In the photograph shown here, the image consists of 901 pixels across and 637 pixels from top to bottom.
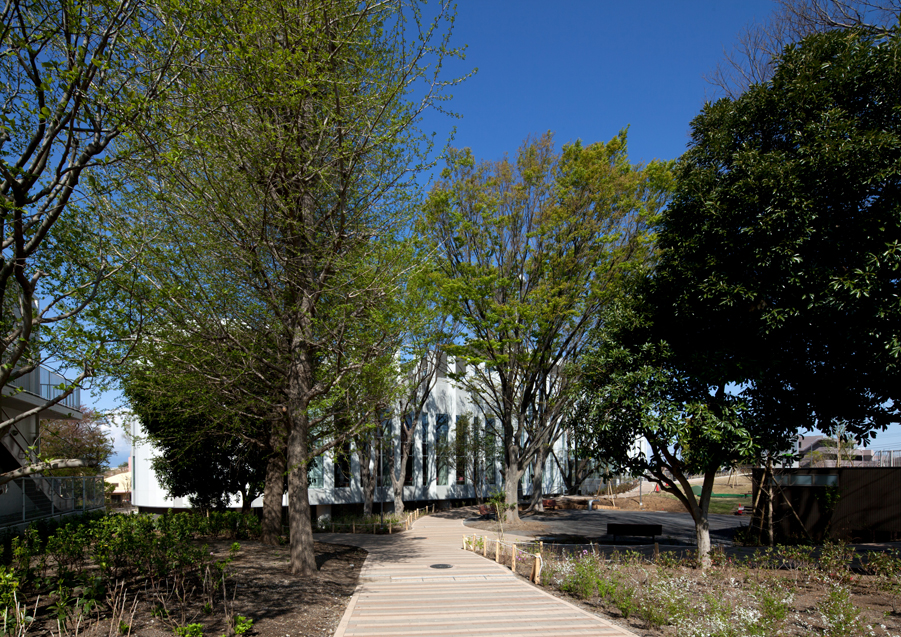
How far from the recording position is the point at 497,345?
24328 mm

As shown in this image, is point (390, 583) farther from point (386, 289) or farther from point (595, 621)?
point (386, 289)

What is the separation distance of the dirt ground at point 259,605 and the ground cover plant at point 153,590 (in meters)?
0.02

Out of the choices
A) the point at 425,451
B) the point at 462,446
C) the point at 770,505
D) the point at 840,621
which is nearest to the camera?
the point at 840,621

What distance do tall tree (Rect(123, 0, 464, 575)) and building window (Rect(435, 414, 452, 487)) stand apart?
25035mm

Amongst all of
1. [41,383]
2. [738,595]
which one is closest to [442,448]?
[41,383]

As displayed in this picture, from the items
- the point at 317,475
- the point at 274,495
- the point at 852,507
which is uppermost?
the point at 274,495

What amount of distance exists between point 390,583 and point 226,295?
7.24m

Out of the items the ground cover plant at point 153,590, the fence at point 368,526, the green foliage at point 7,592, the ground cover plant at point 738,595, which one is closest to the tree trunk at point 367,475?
the fence at point 368,526

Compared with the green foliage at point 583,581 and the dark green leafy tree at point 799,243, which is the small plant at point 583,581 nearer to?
the green foliage at point 583,581

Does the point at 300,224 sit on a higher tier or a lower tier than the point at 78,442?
higher

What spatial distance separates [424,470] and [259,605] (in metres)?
28.3

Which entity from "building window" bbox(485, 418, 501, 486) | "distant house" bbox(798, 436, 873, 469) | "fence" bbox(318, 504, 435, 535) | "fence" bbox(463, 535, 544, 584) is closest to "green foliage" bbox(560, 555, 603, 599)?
"fence" bbox(463, 535, 544, 584)

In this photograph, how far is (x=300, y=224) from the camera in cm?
1162

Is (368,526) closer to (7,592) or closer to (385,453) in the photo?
(385,453)
